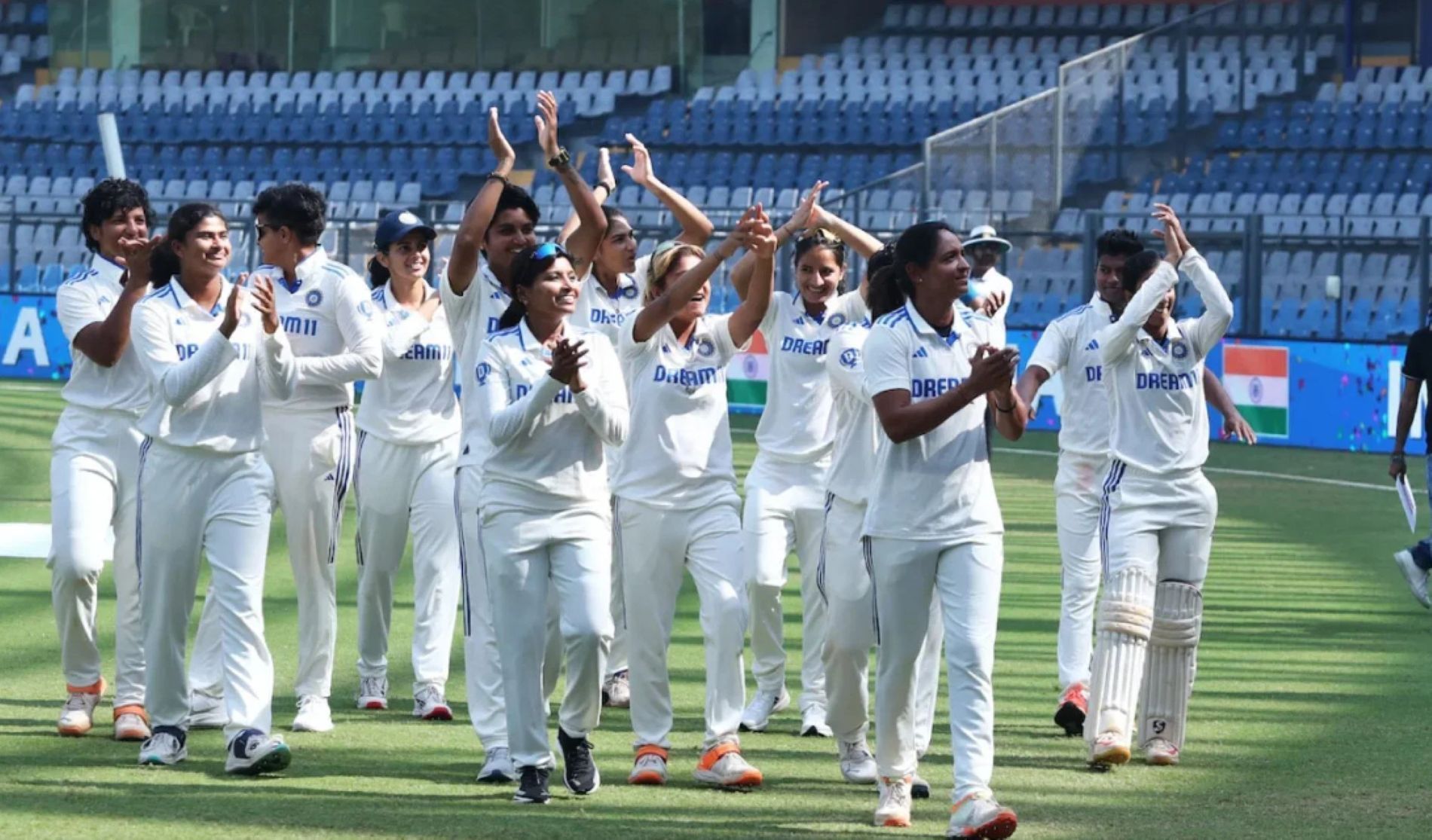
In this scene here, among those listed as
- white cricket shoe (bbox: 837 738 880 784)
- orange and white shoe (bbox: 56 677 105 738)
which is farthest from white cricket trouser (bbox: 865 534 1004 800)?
orange and white shoe (bbox: 56 677 105 738)

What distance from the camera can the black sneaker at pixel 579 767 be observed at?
7496mm

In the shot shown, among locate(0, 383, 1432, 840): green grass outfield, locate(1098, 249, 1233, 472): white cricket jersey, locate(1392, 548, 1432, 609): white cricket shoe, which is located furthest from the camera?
locate(1392, 548, 1432, 609): white cricket shoe

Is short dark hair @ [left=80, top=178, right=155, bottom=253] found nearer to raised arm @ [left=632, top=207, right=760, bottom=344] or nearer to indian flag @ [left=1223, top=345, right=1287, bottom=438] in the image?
raised arm @ [left=632, top=207, right=760, bottom=344]

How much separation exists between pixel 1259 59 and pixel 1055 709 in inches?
909

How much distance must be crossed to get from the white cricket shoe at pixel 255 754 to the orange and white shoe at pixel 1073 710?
10.1ft

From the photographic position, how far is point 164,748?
785 cm

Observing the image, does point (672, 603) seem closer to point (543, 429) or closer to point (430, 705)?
point (543, 429)

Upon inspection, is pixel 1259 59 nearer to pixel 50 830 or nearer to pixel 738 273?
pixel 738 273

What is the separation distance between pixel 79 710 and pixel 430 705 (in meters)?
1.35

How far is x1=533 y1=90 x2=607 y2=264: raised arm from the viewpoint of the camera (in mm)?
8430

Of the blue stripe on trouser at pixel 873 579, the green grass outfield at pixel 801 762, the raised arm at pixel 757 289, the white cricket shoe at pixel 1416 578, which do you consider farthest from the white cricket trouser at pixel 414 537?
the white cricket shoe at pixel 1416 578

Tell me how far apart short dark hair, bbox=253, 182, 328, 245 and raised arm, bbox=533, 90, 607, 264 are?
0.91 meters

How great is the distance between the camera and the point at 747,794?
24.8 feet

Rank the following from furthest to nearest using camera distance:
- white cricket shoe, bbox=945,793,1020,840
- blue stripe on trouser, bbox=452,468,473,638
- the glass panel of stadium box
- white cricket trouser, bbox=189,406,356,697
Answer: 1. the glass panel of stadium box
2. white cricket trouser, bbox=189,406,356,697
3. blue stripe on trouser, bbox=452,468,473,638
4. white cricket shoe, bbox=945,793,1020,840
